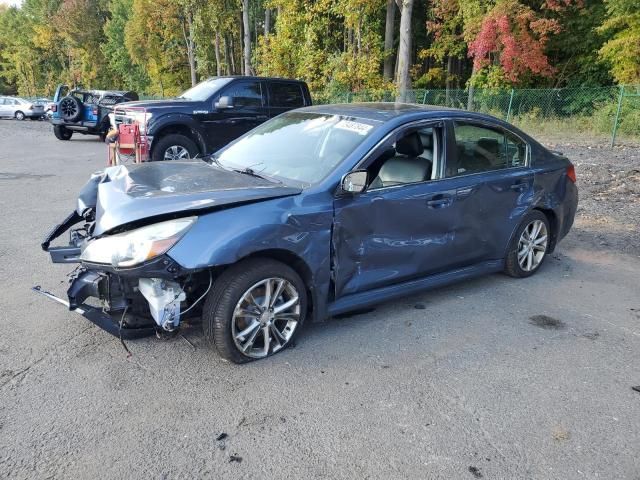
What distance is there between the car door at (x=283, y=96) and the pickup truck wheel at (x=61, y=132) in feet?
33.1

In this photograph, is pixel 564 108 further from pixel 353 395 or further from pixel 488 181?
pixel 353 395

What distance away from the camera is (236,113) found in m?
10.8

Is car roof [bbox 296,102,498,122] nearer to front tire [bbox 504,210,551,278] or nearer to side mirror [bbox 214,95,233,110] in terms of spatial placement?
front tire [bbox 504,210,551,278]

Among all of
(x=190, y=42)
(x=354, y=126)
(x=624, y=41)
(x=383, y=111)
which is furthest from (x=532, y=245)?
(x=190, y=42)

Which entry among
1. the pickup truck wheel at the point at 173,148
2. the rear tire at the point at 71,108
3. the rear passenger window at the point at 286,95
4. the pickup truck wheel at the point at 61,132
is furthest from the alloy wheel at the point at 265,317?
the pickup truck wheel at the point at 61,132

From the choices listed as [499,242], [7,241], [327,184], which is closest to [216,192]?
[327,184]

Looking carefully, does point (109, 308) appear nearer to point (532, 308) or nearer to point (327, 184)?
point (327, 184)

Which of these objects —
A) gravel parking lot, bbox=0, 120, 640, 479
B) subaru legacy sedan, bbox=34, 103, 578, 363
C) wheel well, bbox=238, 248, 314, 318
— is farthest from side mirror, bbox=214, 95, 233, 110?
wheel well, bbox=238, 248, 314, 318

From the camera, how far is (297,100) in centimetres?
1190

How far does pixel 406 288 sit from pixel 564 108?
1824 cm

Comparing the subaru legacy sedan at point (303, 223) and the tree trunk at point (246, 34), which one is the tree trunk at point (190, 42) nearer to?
the tree trunk at point (246, 34)

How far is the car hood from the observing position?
3.29 m

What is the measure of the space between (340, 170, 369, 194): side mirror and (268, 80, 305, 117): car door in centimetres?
815

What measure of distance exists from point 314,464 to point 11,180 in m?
9.49
